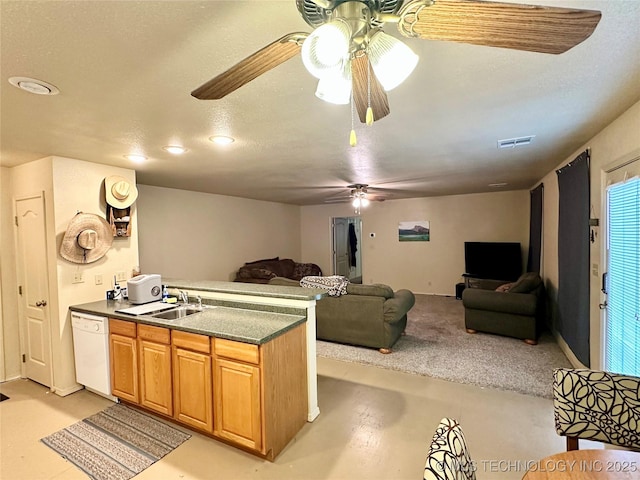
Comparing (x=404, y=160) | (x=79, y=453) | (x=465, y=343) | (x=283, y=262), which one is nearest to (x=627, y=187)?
(x=404, y=160)

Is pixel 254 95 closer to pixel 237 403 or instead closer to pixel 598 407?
pixel 237 403

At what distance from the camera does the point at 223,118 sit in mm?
2125

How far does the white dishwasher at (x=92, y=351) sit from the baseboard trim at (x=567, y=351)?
4667 millimetres

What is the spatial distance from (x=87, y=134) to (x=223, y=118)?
1175 millimetres

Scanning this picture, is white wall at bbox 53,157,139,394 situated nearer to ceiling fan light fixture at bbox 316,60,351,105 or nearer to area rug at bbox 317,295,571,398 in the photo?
area rug at bbox 317,295,571,398

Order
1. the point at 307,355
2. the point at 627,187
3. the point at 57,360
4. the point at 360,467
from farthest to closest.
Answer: the point at 57,360
the point at 307,355
the point at 627,187
the point at 360,467

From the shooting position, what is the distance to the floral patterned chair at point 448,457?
91 cm

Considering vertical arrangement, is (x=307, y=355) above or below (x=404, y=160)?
below

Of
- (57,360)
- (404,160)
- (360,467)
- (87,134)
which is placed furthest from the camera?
(404,160)

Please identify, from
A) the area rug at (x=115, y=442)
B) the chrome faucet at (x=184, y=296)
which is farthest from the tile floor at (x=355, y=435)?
the chrome faucet at (x=184, y=296)

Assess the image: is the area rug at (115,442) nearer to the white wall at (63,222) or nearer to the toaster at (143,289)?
the white wall at (63,222)

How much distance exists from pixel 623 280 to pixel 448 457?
230 centimetres

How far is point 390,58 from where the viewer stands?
0.91m

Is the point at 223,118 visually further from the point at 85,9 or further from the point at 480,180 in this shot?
the point at 480,180
